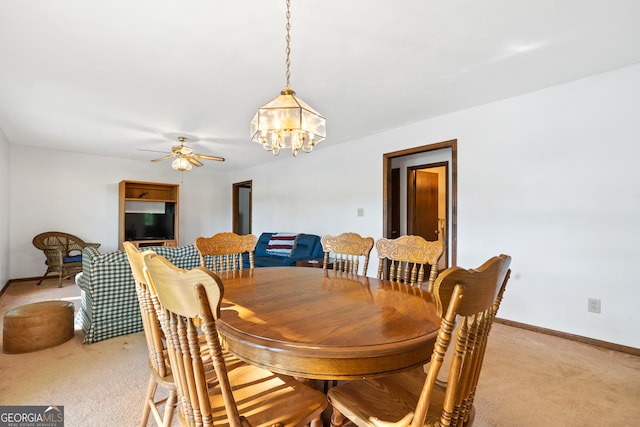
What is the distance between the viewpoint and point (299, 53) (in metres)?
2.22

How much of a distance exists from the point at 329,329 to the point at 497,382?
1.68 metres

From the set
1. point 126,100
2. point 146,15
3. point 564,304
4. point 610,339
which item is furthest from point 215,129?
point 610,339

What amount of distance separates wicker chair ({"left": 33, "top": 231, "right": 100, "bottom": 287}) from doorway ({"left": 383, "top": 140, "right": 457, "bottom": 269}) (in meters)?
4.97

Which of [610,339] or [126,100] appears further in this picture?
[126,100]

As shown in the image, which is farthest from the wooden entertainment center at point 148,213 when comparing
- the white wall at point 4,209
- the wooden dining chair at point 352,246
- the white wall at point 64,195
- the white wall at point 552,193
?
the wooden dining chair at point 352,246

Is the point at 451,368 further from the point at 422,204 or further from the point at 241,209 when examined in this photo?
the point at 241,209

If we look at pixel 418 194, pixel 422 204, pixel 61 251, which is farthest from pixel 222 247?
pixel 61 251

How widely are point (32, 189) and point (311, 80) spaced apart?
568 centimetres

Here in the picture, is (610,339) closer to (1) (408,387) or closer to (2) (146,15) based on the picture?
(1) (408,387)

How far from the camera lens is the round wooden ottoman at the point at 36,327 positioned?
7.57 ft

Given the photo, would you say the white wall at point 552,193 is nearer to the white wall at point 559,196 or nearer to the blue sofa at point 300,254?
the white wall at point 559,196

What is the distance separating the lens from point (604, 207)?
2.53 metres

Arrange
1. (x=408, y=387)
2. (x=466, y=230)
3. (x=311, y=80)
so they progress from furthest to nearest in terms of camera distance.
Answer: (x=466, y=230) < (x=311, y=80) < (x=408, y=387)

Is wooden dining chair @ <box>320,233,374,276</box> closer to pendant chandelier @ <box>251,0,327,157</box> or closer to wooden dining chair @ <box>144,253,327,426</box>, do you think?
pendant chandelier @ <box>251,0,327,157</box>
